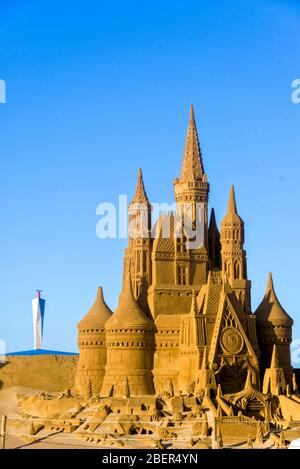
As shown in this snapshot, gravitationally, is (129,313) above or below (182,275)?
below

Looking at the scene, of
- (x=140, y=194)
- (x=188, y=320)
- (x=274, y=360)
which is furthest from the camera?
(x=140, y=194)

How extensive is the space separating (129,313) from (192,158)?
18.1 meters

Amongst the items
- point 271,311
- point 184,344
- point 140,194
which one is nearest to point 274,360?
point 271,311

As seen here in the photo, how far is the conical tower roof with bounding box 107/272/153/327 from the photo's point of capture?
107 meters

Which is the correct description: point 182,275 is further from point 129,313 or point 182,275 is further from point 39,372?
point 39,372

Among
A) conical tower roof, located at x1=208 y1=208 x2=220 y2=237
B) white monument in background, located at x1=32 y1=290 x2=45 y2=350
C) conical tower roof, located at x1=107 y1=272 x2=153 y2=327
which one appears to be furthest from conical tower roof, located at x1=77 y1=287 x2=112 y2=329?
white monument in background, located at x1=32 y1=290 x2=45 y2=350

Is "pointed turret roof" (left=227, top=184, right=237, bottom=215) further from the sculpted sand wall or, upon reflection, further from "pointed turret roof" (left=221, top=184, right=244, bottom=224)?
the sculpted sand wall

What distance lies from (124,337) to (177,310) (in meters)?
6.69

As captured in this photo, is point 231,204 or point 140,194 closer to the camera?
point 231,204

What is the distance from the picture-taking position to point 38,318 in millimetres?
145500

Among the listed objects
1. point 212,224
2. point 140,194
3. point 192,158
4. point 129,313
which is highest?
point 192,158

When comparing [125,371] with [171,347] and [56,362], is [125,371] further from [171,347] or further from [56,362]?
[56,362]

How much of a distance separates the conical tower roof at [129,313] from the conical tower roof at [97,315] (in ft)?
13.0
